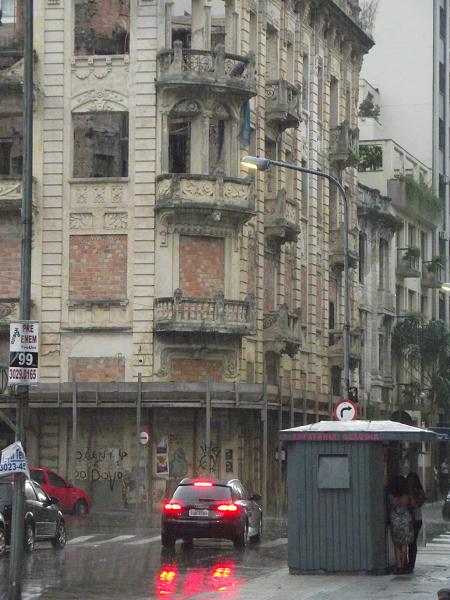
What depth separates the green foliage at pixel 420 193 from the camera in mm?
75938

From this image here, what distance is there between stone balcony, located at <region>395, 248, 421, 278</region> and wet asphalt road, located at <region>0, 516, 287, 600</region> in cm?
4009

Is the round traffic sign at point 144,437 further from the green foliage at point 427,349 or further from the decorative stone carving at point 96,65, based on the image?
the green foliage at point 427,349

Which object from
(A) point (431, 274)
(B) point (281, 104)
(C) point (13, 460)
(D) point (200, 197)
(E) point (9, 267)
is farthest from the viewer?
(A) point (431, 274)

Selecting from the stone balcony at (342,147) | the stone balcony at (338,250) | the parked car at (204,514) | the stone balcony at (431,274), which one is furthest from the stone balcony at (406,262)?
the parked car at (204,514)

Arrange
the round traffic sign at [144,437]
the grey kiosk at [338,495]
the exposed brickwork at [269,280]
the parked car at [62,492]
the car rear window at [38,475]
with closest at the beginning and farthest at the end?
the grey kiosk at [338,495] < the car rear window at [38,475] < the parked car at [62,492] < the round traffic sign at [144,437] < the exposed brickwork at [269,280]

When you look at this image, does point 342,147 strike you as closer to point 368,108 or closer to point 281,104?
point 281,104

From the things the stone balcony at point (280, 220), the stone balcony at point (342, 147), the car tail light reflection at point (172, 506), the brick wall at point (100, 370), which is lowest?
the car tail light reflection at point (172, 506)

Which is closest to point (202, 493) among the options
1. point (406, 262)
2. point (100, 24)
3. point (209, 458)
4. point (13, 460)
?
point (13, 460)

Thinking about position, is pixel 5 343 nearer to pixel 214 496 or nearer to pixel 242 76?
pixel 242 76

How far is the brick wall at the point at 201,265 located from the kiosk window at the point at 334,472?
26.1 meters

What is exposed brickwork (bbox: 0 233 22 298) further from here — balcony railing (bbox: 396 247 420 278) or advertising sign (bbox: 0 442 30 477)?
advertising sign (bbox: 0 442 30 477)

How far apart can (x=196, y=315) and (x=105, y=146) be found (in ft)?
21.2

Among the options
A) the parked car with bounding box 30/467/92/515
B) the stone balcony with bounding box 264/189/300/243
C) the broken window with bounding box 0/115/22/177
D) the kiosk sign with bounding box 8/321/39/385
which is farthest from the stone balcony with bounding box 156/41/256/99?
the kiosk sign with bounding box 8/321/39/385

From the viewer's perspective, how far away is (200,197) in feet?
160
